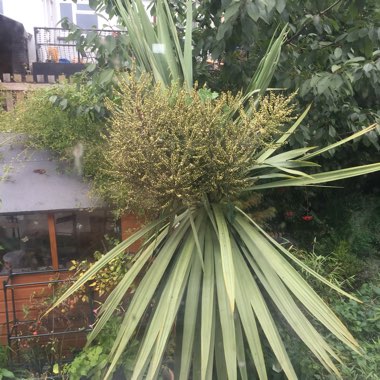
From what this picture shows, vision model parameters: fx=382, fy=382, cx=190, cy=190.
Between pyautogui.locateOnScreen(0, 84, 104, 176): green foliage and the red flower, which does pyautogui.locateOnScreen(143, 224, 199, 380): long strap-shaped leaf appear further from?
the red flower

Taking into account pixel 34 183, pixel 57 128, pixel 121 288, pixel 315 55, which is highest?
pixel 315 55

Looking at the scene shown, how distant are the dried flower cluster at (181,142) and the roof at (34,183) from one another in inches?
50.1

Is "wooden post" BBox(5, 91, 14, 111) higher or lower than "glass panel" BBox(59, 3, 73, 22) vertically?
lower

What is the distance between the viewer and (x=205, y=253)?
201 centimetres

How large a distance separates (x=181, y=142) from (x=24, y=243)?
6.65 ft

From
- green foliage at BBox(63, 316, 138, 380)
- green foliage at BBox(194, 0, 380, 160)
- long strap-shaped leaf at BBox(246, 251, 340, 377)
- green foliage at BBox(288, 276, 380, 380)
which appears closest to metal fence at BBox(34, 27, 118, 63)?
green foliage at BBox(194, 0, 380, 160)

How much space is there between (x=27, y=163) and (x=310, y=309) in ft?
8.23

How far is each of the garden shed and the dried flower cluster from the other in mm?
1191

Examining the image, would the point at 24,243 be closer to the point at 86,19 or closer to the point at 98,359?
the point at 98,359

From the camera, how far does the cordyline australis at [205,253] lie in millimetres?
1762

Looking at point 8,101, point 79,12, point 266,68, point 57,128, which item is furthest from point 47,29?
point 266,68

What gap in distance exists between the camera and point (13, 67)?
3635mm

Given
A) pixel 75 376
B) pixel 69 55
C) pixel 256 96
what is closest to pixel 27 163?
pixel 69 55

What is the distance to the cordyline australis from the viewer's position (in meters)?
1.76
